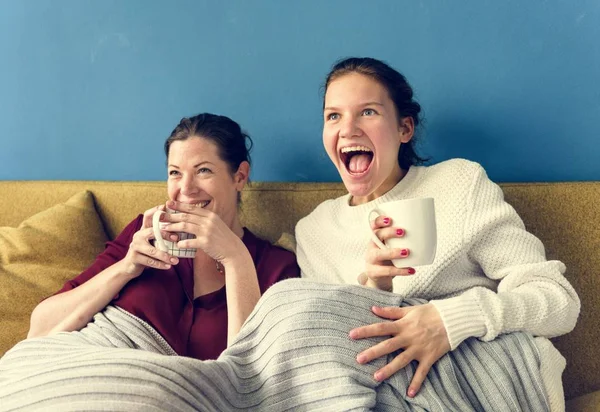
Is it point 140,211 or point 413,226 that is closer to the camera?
→ point 413,226

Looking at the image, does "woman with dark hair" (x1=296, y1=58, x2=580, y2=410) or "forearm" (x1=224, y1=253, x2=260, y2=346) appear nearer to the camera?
"woman with dark hair" (x1=296, y1=58, x2=580, y2=410)

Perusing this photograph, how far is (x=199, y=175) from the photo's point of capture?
149 cm

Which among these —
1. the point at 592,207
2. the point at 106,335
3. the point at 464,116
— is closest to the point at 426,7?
the point at 464,116

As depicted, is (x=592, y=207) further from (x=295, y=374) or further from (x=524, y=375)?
(x=295, y=374)

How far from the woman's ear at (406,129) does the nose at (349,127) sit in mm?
137

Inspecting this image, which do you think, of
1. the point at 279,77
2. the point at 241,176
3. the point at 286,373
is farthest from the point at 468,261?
the point at 279,77

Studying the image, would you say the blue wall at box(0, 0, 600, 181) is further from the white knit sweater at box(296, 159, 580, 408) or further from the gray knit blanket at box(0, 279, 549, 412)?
the gray knit blanket at box(0, 279, 549, 412)

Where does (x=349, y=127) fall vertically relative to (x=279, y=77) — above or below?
below

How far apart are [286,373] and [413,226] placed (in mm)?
348

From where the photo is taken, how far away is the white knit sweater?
1132 mm

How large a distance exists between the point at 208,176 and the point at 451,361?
749 mm

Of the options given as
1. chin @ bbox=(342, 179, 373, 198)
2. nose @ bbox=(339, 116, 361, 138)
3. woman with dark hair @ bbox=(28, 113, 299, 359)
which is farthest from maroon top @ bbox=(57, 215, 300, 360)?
nose @ bbox=(339, 116, 361, 138)

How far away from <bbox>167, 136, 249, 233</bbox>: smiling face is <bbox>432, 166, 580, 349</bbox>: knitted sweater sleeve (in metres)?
0.62

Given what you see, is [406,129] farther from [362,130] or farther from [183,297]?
[183,297]
